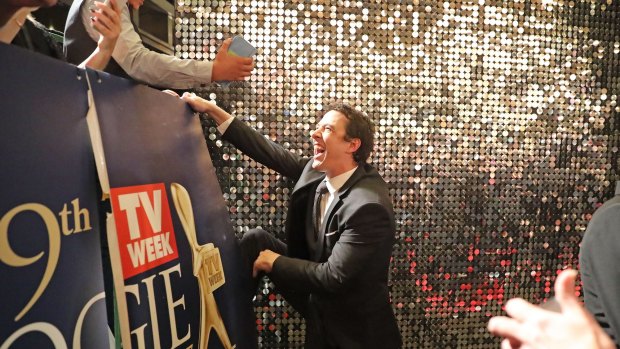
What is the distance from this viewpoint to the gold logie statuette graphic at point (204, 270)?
4.27ft

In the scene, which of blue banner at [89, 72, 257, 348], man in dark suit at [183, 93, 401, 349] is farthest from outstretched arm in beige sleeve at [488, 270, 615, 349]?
man in dark suit at [183, 93, 401, 349]

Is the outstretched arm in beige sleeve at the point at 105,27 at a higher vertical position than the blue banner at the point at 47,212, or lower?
higher

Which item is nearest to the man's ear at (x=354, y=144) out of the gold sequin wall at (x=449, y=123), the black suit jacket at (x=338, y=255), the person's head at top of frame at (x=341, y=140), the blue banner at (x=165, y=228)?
the person's head at top of frame at (x=341, y=140)

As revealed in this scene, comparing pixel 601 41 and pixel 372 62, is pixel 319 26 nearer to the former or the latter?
pixel 372 62

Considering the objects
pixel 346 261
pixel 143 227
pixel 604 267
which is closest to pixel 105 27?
pixel 143 227

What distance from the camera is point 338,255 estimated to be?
1.72 meters

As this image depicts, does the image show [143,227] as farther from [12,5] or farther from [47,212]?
[12,5]

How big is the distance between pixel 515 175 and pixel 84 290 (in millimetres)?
2236

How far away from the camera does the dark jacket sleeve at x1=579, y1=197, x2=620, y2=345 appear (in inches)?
38.5

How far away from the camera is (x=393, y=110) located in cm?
222

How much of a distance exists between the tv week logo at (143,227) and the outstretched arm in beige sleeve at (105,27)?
1.40 ft

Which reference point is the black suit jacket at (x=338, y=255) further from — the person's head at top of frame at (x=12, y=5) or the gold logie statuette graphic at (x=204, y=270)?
the person's head at top of frame at (x=12, y=5)

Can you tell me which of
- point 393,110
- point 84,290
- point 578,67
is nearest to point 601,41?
point 578,67

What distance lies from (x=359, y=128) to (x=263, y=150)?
470 millimetres
